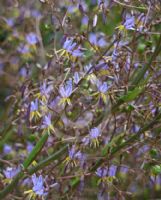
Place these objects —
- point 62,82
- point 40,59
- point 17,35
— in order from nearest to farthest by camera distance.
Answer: point 62,82 → point 40,59 → point 17,35

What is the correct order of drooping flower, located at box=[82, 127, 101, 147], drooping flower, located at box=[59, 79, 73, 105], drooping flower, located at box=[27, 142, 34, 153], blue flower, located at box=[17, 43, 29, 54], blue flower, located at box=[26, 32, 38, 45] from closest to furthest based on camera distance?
drooping flower, located at box=[59, 79, 73, 105] < drooping flower, located at box=[82, 127, 101, 147] < drooping flower, located at box=[27, 142, 34, 153] < blue flower, located at box=[26, 32, 38, 45] < blue flower, located at box=[17, 43, 29, 54]

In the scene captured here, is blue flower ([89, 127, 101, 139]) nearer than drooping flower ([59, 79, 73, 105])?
No

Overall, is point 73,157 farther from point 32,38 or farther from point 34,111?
point 32,38

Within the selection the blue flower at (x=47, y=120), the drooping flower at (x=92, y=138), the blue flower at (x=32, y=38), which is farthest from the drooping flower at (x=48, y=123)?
the blue flower at (x=32, y=38)

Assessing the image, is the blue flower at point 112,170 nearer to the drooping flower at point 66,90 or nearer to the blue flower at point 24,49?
the drooping flower at point 66,90

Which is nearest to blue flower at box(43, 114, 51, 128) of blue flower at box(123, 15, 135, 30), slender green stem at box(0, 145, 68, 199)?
slender green stem at box(0, 145, 68, 199)

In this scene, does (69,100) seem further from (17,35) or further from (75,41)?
(17,35)

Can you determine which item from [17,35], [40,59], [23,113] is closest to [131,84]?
[23,113]

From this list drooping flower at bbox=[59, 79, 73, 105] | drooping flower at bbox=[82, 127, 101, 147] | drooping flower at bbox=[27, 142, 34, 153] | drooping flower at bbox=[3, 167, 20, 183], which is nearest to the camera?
drooping flower at bbox=[59, 79, 73, 105]

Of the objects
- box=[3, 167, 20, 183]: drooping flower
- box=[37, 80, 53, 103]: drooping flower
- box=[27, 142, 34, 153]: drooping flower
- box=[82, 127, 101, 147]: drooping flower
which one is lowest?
box=[27, 142, 34, 153]: drooping flower

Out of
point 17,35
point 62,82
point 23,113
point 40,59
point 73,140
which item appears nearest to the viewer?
point 62,82

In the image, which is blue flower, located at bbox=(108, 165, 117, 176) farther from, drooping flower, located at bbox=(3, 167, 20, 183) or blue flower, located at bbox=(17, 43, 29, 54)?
blue flower, located at bbox=(17, 43, 29, 54)
